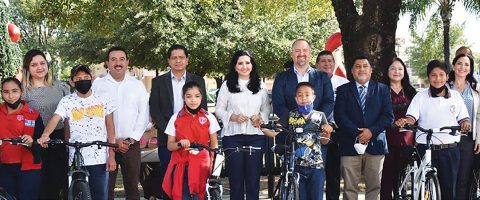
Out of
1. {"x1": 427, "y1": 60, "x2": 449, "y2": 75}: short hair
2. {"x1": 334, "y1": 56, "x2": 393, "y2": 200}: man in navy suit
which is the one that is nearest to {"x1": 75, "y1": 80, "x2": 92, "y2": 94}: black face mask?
{"x1": 334, "y1": 56, "x2": 393, "y2": 200}: man in navy suit

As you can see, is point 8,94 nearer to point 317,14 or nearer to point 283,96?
point 283,96

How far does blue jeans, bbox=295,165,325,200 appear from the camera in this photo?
6789 millimetres

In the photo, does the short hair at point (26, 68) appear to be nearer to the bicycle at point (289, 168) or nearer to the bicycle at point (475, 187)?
the bicycle at point (289, 168)

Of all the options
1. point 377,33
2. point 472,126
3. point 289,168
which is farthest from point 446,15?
point 289,168

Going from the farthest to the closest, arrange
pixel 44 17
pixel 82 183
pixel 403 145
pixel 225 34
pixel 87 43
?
1. pixel 87 43
2. pixel 225 34
3. pixel 44 17
4. pixel 403 145
5. pixel 82 183

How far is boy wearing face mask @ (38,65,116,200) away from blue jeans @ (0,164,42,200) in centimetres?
49

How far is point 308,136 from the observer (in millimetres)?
6641

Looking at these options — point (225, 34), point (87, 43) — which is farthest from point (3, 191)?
point (87, 43)

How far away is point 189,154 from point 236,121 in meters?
0.75

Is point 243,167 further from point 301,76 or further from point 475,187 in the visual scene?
point 475,187

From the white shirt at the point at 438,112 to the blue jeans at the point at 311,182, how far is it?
4.41 feet

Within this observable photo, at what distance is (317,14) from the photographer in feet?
58.4

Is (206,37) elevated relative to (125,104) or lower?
elevated

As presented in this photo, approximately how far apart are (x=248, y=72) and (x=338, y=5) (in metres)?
3.75
